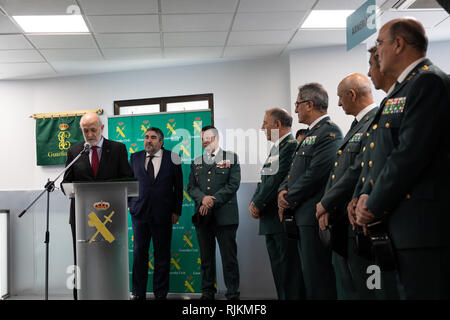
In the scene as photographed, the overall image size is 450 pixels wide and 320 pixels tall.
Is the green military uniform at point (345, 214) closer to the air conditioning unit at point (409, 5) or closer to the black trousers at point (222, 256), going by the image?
the black trousers at point (222, 256)

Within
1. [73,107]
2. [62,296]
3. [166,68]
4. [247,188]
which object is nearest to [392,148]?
[247,188]

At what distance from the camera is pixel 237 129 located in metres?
6.32

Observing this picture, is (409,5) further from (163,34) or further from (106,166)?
(106,166)

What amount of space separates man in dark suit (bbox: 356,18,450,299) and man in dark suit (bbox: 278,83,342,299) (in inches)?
43.8

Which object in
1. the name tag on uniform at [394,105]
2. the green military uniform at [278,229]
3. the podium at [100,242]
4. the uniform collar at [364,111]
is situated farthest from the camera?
the green military uniform at [278,229]

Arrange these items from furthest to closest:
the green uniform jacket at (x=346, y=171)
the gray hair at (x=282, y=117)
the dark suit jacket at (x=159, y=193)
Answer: the dark suit jacket at (x=159, y=193), the gray hair at (x=282, y=117), the green uniform jacket at (x=346, y=171)

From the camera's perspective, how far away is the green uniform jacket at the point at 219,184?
4.16 metres

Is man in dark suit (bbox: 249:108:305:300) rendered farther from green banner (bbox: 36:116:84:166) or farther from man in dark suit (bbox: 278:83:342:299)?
green banner (bbox: 36:116:84:166)

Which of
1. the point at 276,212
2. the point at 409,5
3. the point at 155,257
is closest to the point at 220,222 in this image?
the point at 155,257

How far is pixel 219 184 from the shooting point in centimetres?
427

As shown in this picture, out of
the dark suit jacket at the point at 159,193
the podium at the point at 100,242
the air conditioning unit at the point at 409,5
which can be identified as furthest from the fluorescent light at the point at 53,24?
the air conditioning unit at the point at 409,5

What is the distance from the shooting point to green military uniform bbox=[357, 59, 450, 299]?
145cm

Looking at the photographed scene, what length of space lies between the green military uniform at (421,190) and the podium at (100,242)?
1573 mm

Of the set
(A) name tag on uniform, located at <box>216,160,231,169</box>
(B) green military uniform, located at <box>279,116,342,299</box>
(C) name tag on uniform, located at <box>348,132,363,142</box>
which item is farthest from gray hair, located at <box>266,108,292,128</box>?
(C) name tag on uniform, located at <box>348,132,363,142</box>
